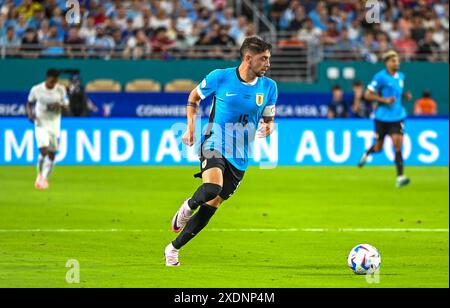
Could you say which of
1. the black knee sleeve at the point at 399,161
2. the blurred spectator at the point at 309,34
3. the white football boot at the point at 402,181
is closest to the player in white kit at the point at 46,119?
the black knee sleeve at the point at 399,161

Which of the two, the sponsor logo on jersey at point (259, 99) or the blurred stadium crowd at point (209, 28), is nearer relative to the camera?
the sponsor logo on jersey at point (259, 99)

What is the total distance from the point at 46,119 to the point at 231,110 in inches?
445

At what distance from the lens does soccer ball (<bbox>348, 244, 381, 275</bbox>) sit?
39.2ft

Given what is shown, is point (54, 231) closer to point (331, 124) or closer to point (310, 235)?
point (310, 235)

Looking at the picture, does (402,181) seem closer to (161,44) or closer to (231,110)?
(231,110)

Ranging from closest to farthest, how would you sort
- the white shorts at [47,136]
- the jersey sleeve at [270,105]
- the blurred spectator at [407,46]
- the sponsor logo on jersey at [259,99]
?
the sponsor logo on jersey at [259,99]
the jersey sleeve at [270,105]
the white shorts at [47,136]
the blurred spectator at [407,46]

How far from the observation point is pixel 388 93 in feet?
78.9

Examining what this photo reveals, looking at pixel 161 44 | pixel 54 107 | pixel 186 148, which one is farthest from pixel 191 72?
pixel 54 107

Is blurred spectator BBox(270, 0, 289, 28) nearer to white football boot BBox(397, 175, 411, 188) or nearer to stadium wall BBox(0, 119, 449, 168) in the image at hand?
stadium wall BBox(0, 119, 449, 168)

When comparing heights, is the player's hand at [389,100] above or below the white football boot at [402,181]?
above

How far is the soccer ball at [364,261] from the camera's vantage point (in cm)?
1196

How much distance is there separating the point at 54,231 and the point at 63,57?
694 inches

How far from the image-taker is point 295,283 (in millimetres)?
11352

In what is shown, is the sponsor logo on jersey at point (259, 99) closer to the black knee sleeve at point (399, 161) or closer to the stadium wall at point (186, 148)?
the black knee sleeve at point (399, 161)
